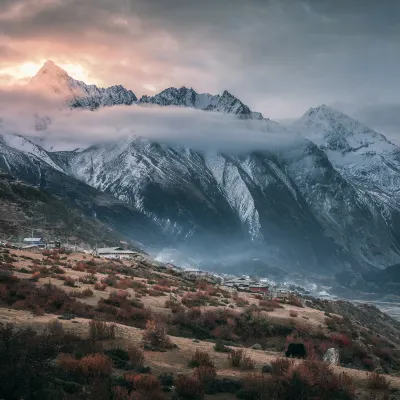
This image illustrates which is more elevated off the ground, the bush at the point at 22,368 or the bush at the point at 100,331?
the bush at the point at 100,331

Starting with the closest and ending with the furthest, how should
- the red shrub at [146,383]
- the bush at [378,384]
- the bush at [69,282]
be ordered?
the red shrub at [146,383], the bush at [378,384], the bush at [69,282]

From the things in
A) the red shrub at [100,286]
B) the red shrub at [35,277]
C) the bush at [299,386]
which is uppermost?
the red shrub at [35,277]

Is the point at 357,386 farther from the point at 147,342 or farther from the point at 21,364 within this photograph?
the point at 21,364

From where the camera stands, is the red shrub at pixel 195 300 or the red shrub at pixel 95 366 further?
the red shrub at pixel 195 300

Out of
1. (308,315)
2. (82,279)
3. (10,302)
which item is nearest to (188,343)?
(10,302)

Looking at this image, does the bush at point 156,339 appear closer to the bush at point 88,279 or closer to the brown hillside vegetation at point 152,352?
the brown hillside vegetation at point 152,352

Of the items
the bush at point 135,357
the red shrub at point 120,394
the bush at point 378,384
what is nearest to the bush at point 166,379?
the bush at point 135,357

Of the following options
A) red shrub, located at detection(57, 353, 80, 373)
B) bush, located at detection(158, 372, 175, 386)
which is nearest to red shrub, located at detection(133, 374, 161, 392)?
bush, located at detection(158, 372, 175, 386)

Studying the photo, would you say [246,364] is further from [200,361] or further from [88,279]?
[88,279]

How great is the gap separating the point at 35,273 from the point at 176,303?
1133 cm

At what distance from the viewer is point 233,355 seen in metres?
21.7

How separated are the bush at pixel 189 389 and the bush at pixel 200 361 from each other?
2945 millimetres

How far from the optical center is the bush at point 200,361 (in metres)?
20.5

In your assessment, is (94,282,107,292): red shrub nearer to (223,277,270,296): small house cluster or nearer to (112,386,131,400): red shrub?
(112,386,131,400): red shrub
